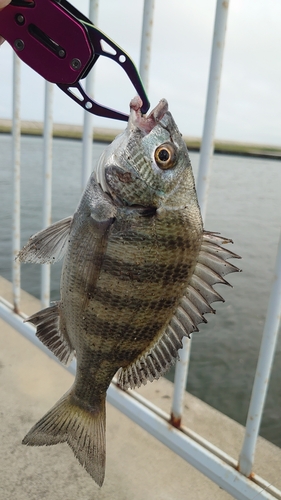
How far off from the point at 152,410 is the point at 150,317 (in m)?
1.38

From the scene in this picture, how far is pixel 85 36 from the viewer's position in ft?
3.12

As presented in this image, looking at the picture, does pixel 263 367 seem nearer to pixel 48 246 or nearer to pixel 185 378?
pixel 185 378

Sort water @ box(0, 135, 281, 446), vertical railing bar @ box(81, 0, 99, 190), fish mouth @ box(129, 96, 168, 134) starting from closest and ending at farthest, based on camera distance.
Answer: fish mouth @ box(129, 96, 168, 134), vertical railing bar @ box(81, 0, 99, 190), water @ box(0, 135, 281, 446)

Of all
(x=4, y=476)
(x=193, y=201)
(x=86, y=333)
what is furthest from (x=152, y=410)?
(x=193, y=201)

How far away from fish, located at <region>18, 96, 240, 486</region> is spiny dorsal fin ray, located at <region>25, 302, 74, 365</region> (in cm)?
2

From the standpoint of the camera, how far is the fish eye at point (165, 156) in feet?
3.45

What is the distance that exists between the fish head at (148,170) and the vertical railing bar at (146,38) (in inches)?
28.5

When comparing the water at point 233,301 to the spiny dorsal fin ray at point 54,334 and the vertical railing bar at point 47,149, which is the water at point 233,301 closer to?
the vertical railing bar at point 47,149

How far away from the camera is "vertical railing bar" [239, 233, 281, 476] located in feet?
5.35

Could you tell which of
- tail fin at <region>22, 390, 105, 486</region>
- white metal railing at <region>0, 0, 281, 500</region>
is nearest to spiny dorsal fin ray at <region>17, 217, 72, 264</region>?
tail fin at <region>22, 390, 105, 486</region>

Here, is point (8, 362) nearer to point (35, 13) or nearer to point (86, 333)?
point (86, 333)

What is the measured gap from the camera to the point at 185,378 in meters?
2.05

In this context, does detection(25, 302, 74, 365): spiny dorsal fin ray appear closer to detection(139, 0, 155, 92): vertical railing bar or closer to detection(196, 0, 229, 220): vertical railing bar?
detection(196, 0, 229, 220): vertical railing bar

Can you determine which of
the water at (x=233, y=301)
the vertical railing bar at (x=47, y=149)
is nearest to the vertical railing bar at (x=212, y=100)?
the vertical railing bar at (x=47, y=149)
